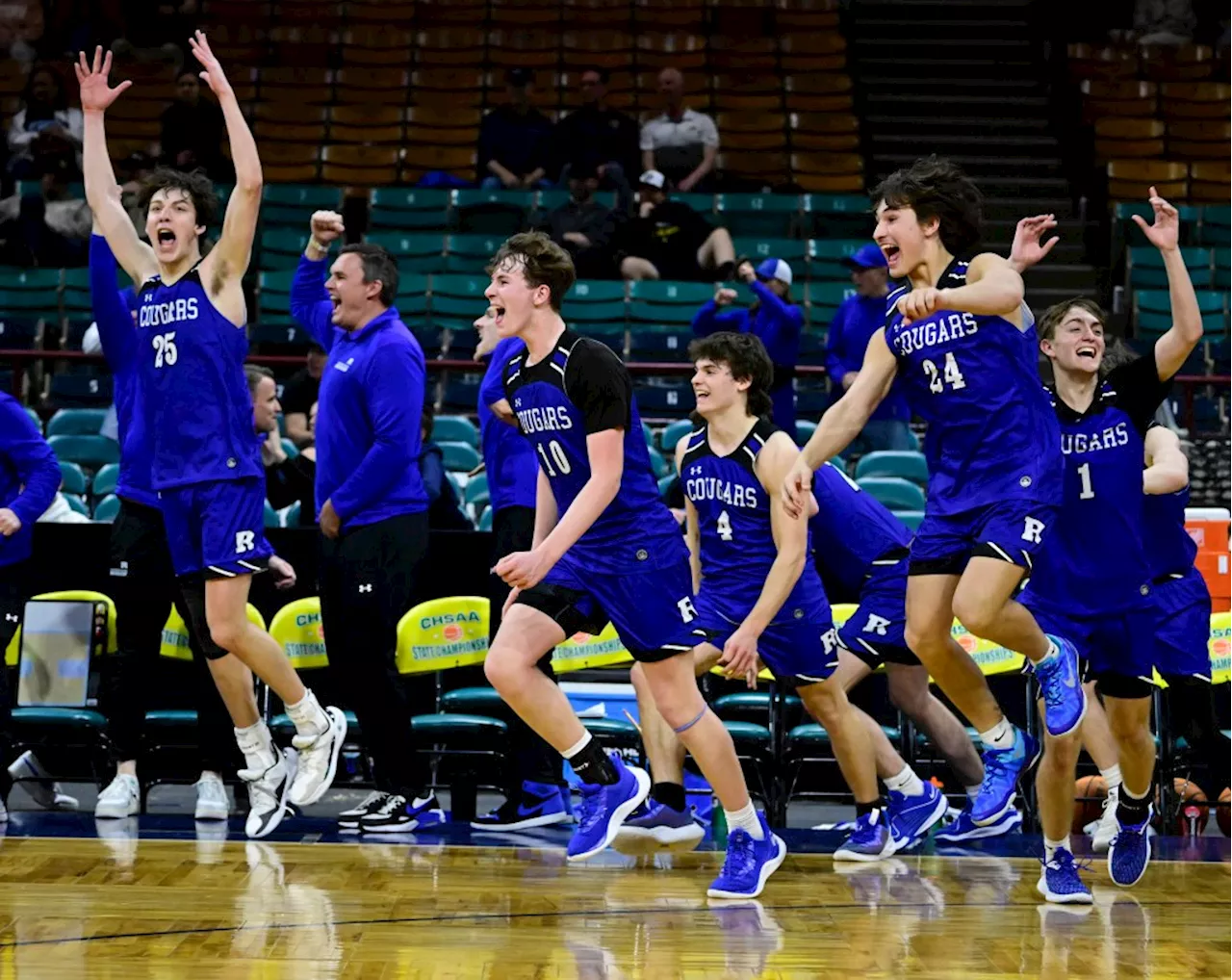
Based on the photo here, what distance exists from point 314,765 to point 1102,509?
8.79ft

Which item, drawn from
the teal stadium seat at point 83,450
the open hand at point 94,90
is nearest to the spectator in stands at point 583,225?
the teal stadium seat at point 83,450

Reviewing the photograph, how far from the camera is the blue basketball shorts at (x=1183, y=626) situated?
5812 millimetres

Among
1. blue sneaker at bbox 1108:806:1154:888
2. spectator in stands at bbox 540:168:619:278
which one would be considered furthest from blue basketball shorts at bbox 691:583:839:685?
spectator in stands at bbox 540:168:619:278

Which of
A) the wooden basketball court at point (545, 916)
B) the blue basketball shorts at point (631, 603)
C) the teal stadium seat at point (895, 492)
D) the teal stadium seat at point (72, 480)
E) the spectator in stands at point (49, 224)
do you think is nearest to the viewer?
the wooden basketball court at point (545, 916)

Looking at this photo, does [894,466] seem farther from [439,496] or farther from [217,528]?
[217,528]

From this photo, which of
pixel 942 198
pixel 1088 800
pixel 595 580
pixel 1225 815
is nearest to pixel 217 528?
pixel 595 580

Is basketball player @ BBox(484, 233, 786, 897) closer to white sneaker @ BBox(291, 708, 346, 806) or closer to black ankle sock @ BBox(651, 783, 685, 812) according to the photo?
black ankle sock @ BBox(651, 783, 685, 812)

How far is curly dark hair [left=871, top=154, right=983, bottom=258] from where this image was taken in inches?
199

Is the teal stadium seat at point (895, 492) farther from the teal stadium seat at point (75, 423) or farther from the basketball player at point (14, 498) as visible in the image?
the teal stadium seat at point (75, 423)

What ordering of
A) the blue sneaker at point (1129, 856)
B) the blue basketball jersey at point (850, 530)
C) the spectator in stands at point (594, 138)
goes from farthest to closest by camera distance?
the spectator in stands at point (594, 138) → the blue basketball jersey at point (850, 530) → the blue sneaker at point (1129, 856)

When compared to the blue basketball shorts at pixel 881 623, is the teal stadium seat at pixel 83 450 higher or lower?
higher

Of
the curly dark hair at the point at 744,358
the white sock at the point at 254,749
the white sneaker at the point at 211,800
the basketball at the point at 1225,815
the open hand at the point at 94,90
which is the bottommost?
the basketball at the point at 1225,815

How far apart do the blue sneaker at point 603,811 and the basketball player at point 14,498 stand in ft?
7.85

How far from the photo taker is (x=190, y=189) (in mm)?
5797
